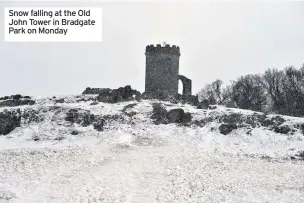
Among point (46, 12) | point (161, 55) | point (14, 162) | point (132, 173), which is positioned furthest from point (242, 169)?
point (161, 55)

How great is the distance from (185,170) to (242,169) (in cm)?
292

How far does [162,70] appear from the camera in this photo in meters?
43.6

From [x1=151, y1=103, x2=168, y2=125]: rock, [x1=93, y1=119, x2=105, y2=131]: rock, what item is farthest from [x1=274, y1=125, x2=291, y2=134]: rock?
[x1=93, y1=119, x2=105, y2=131]: rock

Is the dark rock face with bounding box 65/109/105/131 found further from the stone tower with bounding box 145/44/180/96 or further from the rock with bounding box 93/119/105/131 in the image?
the stone tower with bounding box 145/44/180/96

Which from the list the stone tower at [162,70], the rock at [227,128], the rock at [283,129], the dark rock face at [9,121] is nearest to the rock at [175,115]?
the rock at [227,128]

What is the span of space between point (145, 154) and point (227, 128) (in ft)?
22.3

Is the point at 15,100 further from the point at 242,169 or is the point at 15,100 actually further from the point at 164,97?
the point at 242,169

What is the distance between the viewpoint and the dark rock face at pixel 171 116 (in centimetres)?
3384

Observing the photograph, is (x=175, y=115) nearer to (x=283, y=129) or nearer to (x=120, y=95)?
(x=120, y=95)

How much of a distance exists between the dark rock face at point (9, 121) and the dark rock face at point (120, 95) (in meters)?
7.16

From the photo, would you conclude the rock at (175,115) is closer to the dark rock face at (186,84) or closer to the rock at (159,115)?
the rock at (159,115)

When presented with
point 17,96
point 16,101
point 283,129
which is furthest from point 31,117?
point 283,129

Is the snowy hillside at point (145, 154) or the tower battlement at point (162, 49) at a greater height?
the tower battlement at point (162, 49)

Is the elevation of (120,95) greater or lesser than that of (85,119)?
greater
